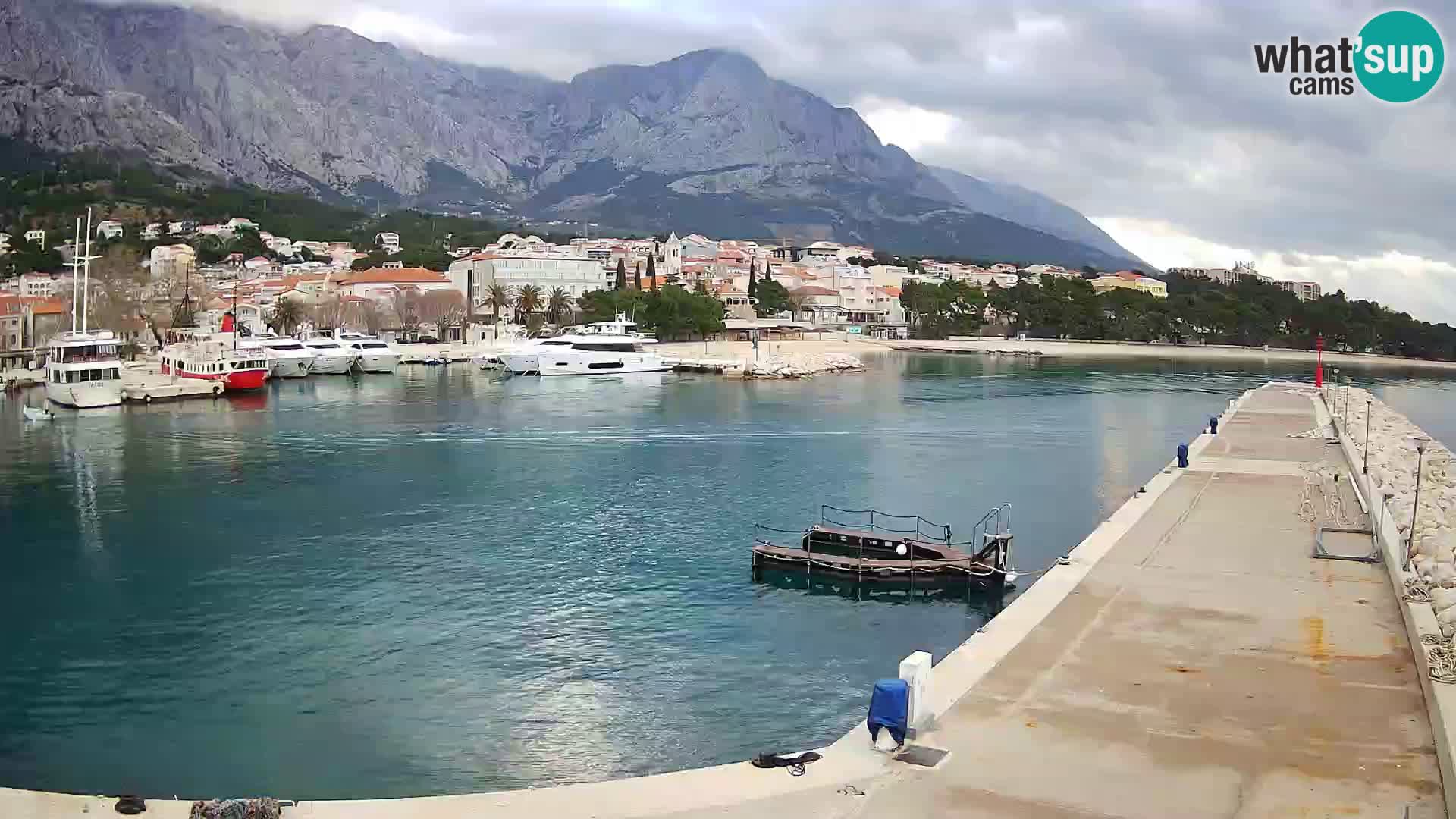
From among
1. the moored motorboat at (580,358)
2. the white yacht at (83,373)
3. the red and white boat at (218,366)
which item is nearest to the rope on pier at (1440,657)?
the white yacht at (83,373)

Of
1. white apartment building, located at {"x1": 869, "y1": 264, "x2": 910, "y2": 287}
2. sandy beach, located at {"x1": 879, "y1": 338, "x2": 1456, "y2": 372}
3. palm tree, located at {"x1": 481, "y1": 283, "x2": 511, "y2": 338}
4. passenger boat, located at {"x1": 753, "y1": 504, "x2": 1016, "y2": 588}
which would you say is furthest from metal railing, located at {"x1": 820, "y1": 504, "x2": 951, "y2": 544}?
white apartment building, located at {"x1": 869, "y1": 264, "x2": 910, "y2": 287}

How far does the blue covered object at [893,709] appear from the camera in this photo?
29.6 feet

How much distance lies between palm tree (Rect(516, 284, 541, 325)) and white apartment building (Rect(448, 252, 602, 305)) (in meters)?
3.27

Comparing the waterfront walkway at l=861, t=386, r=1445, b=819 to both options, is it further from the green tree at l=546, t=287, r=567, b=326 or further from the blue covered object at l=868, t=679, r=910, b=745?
the green tree at l=546, t=287, r=567, b=326

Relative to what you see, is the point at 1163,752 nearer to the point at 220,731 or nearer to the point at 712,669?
the point at 712,669

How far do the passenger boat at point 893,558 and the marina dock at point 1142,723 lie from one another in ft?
8.17

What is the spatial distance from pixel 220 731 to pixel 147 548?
10.6 m

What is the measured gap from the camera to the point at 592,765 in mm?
11461

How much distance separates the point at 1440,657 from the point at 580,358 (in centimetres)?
6203

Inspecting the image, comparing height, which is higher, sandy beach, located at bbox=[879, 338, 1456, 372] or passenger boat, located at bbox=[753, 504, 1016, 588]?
sandy beach, located at bbox=[879, 338, 1456, 372]

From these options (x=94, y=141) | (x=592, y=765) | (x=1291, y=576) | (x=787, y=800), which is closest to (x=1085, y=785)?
(x=787, y=800)

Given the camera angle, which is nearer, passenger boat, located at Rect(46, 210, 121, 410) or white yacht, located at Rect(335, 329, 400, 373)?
passenger boat, located at Rect(46, 210, 121, 410)

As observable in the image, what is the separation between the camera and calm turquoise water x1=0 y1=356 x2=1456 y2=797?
481 inches

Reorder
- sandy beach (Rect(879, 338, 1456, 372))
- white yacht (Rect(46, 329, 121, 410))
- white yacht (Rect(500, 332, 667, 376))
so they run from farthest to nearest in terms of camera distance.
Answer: sandy beach (Rect(879, 338, 1456, 372)), white yacht (Rect(500, 332, 667, 376)), white yacht (Rect(46, 329, 121, 410))
